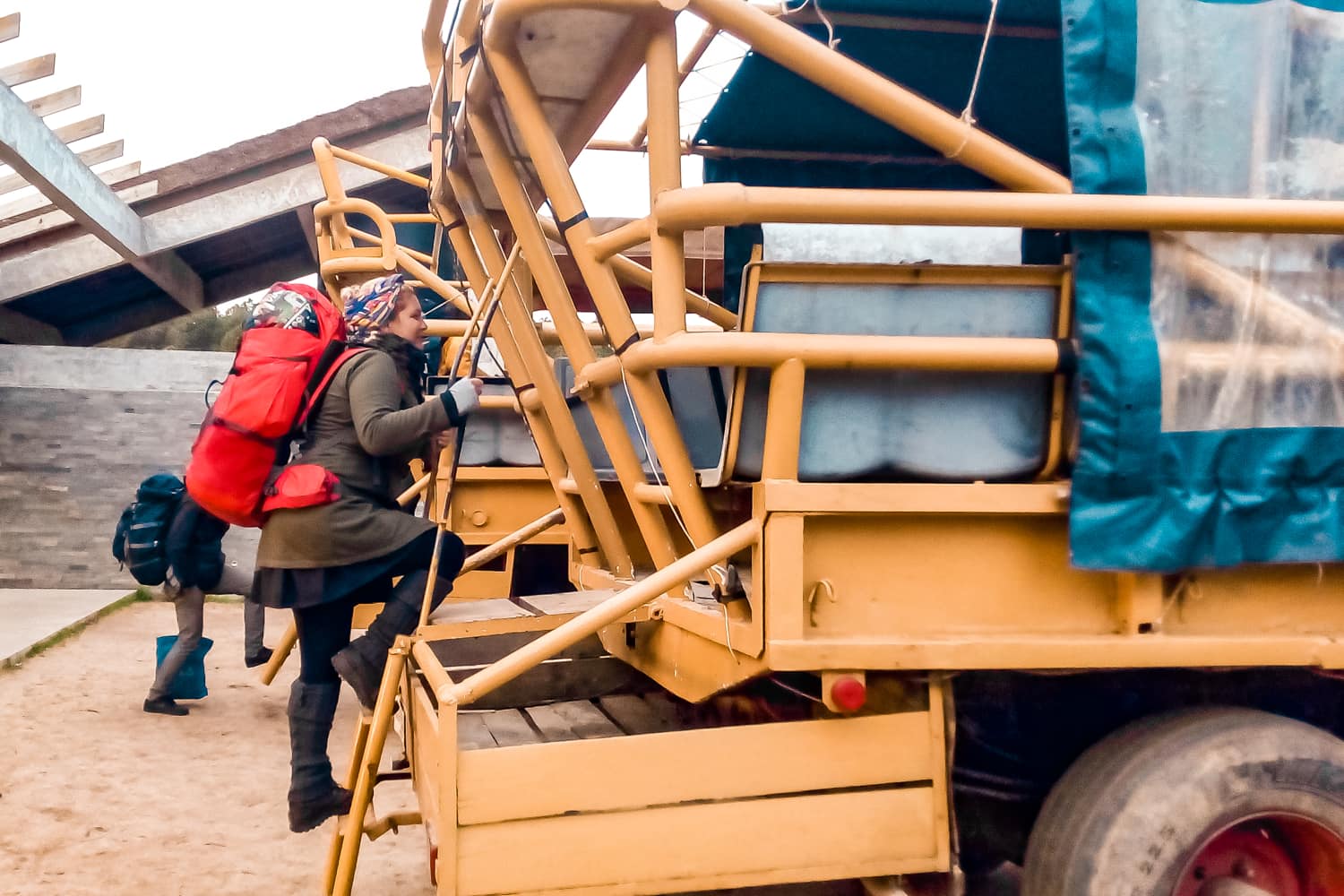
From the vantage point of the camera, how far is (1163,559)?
233 cm

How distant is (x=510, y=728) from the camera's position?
132 inches

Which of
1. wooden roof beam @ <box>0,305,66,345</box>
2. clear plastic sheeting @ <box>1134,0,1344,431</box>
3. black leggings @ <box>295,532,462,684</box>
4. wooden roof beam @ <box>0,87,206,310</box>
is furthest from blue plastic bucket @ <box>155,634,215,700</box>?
wooden roof beam @ <box>0,305,66,345</box>

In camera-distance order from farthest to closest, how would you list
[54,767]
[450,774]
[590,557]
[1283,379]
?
[54,767], [590,557], [1283,379], [450,774]

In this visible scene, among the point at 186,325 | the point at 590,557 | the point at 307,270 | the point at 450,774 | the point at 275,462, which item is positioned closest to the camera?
the point at 450,774

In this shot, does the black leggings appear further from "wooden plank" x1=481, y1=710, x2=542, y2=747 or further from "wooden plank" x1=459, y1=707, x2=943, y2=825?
"wooden plank" x1=459, y1=707, x2=943, y2=825

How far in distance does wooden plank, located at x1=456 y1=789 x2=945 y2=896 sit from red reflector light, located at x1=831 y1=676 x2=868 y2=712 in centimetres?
18

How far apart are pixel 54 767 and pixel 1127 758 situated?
14.5 feet

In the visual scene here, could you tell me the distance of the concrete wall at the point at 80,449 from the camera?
34.2 feet

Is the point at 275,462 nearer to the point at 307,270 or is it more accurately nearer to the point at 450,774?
the point at 450,774

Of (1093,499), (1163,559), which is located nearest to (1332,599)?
(1163,559)

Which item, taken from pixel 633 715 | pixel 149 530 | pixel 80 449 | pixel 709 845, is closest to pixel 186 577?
pixel 149 530

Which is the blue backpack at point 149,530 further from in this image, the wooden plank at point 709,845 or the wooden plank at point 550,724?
the wooden plank at point 709,845

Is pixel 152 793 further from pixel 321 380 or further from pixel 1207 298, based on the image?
pixel 1207 298

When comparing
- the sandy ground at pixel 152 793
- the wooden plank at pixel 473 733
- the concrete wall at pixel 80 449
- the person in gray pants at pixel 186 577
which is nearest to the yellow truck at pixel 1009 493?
the wooden plank at pixel 473 733
